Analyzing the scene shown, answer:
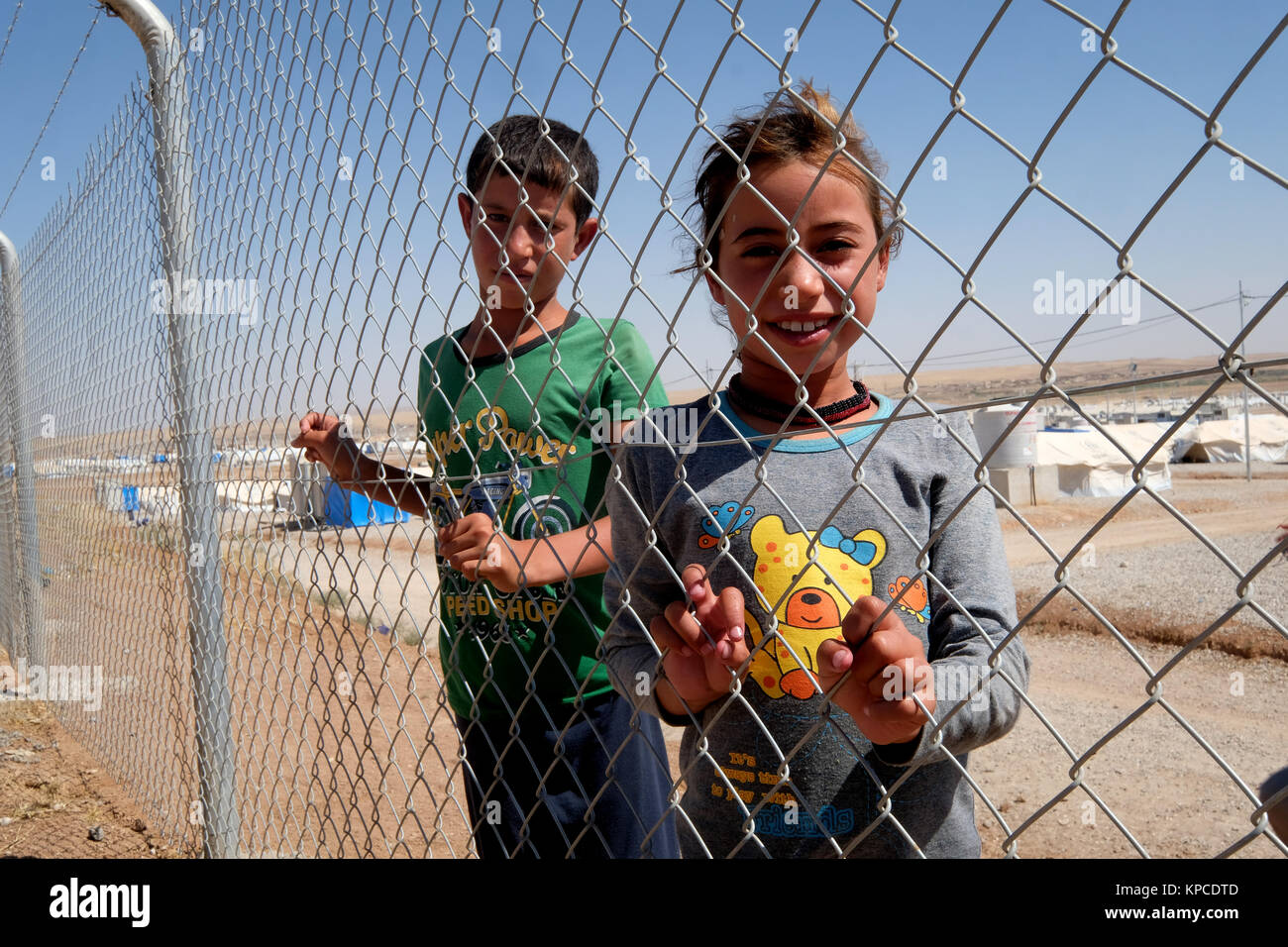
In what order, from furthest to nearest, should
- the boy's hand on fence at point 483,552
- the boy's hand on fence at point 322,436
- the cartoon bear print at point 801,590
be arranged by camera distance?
the boy's hand on fence at point 322,436
the boy's hand on fence at point 483,552
the cartoon bear print at point 801,590

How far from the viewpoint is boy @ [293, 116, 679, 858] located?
1.78 meters

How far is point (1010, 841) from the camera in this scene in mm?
953

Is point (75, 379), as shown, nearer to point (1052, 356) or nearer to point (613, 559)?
point (613, 559)

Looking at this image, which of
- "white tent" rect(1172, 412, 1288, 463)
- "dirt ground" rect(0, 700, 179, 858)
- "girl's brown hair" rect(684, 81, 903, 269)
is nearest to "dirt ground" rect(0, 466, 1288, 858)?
"dirt ground" rect(0, 700, 179, 858)

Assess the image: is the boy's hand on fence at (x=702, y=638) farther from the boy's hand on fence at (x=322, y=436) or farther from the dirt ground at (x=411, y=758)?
the boy's hand on fence at (x=322, y=436)

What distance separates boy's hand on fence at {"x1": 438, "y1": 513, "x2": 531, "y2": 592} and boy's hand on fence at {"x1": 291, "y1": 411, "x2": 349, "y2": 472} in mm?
665

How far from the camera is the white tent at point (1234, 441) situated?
26031 millimetres

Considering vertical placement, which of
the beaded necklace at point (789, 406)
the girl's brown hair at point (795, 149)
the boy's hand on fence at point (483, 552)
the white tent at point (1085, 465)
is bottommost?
the boy's hand on fence at point (483, 552)

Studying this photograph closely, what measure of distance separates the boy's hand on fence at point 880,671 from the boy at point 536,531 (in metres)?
0.75

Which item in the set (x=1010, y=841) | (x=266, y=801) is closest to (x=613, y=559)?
(x=1010, y=841)

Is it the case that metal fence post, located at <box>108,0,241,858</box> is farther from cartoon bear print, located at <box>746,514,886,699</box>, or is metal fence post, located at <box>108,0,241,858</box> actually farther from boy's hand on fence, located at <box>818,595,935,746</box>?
boy's hand on fence, located at <box>818,595,935,746</box>

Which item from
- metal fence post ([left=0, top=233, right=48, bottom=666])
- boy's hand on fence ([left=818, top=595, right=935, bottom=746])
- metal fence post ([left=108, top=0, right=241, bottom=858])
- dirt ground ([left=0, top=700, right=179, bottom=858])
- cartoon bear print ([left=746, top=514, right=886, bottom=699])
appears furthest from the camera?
metal fence post ([left=0, top=233, right=48, bottom=666])

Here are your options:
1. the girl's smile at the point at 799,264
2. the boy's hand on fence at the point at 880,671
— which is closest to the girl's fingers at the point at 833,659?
the boy's hand on fence at the point at 880,671
